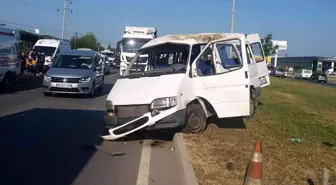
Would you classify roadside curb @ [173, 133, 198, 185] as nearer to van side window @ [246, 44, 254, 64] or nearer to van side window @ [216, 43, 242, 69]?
van side window @ [216, 43, 242, 69]

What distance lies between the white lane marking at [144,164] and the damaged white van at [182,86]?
437 mm

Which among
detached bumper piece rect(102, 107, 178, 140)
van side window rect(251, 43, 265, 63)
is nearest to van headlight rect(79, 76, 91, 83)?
van side window rect(251, 43, 265, 63)

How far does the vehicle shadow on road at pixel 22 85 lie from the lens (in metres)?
→ 18.3

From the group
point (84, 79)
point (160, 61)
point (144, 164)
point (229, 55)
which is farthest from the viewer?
point (84, 79)

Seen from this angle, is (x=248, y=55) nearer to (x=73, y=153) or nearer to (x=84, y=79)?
(x=73, y=153)

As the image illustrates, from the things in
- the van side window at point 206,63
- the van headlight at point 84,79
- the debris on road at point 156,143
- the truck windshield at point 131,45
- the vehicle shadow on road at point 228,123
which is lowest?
the debris on road at point 156,143

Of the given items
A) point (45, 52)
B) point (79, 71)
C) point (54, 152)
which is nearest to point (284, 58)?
point (45, 52)

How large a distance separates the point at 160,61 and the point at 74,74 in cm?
661

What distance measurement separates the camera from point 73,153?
24.7ft

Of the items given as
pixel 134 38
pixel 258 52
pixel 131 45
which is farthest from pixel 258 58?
pixel 134 38

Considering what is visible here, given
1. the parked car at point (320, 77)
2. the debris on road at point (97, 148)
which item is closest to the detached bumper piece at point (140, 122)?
the debris on road at point (97, 148)

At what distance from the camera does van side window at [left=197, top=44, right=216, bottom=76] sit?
9.53 m

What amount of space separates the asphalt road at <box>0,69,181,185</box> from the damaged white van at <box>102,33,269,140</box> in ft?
1.96

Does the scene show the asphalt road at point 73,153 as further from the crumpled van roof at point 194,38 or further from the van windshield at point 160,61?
the crumpled van roof at point 194,38
